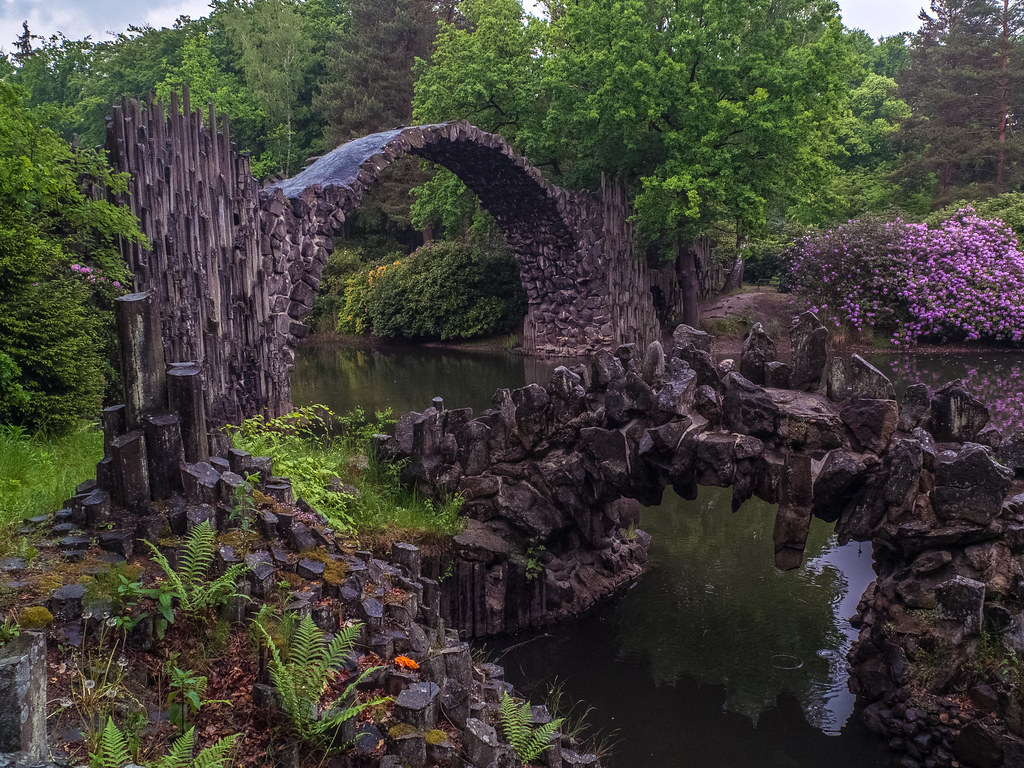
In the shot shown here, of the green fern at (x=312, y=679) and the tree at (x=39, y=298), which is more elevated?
the tree at (x=39, y=298)

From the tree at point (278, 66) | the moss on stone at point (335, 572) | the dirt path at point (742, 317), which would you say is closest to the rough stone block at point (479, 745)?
the moss on stone at point (335, 572)

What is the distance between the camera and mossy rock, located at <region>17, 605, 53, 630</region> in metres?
3.79

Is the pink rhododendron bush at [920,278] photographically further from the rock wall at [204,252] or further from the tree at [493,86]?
the rock wall at [204,252]

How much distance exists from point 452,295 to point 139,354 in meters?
23.9

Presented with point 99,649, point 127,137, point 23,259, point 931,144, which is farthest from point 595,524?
point 931,144

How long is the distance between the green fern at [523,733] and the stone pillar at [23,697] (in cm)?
305

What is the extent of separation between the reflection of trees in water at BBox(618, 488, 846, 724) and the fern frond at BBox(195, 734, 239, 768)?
4.63 m

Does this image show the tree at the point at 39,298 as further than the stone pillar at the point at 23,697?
Yes

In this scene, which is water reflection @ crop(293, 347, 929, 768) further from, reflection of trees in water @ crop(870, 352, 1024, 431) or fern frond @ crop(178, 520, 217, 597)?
reflection of trees in water @ crop(870, 352, 1024, 431)

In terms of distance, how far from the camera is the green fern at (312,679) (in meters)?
3.74

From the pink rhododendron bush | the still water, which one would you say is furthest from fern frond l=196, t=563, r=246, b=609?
the pink rhododendron bush

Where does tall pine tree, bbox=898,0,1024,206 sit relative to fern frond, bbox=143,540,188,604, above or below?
above

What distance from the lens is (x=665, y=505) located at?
11867 mm

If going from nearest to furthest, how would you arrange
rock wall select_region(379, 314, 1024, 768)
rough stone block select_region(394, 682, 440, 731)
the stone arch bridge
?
rough stone block select_region(394, 682, 440, 731) → rock wall select_region(379, 314, 1024, 768) → the stone arch bridge
